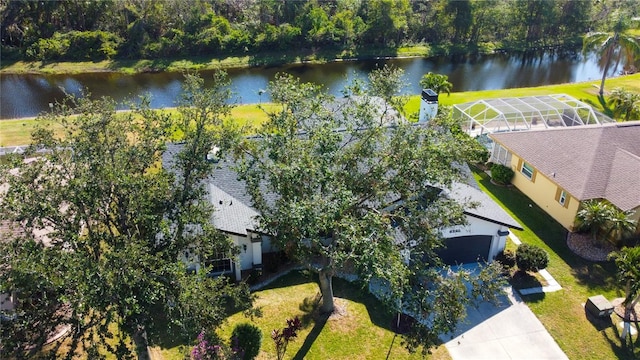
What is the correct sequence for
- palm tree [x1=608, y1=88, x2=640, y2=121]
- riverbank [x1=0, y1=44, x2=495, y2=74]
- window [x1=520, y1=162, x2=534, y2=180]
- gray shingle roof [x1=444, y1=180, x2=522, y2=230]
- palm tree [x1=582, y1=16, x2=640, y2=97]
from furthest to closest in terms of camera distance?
riverbank [x1=0, y1=44, x2=495, y2=74]
palm tree [x1=582, y1=16, x2=640, y2=97]
palm tree [x1=608, y1=88, x2=640, y2=121]
window [x1=520, y1=162, x2=534, y2=180]
gray shingle roof [x1=444, y1=180, x2=522, y2=230]

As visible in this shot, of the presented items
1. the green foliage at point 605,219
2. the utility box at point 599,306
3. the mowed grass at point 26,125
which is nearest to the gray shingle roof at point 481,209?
the utility box at point 599,306

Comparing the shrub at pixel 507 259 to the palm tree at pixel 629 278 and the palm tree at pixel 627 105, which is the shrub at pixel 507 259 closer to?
the palm tree at pixel 629 278

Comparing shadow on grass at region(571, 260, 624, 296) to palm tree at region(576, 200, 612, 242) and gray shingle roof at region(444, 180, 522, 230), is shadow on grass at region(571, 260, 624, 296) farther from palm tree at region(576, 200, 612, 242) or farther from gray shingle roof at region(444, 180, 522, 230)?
gray shingle roof at region(444, 180, 522, 230)

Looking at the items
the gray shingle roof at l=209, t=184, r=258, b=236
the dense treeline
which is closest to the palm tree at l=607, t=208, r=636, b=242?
the gray shingle roof at l=209, t=184, r=258, b=236

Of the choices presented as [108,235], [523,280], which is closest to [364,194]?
[108,235]

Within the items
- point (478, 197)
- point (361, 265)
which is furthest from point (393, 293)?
point (478, 197)

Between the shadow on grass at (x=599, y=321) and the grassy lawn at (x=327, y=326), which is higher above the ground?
the grassy lawn at (x=327, y=326)
